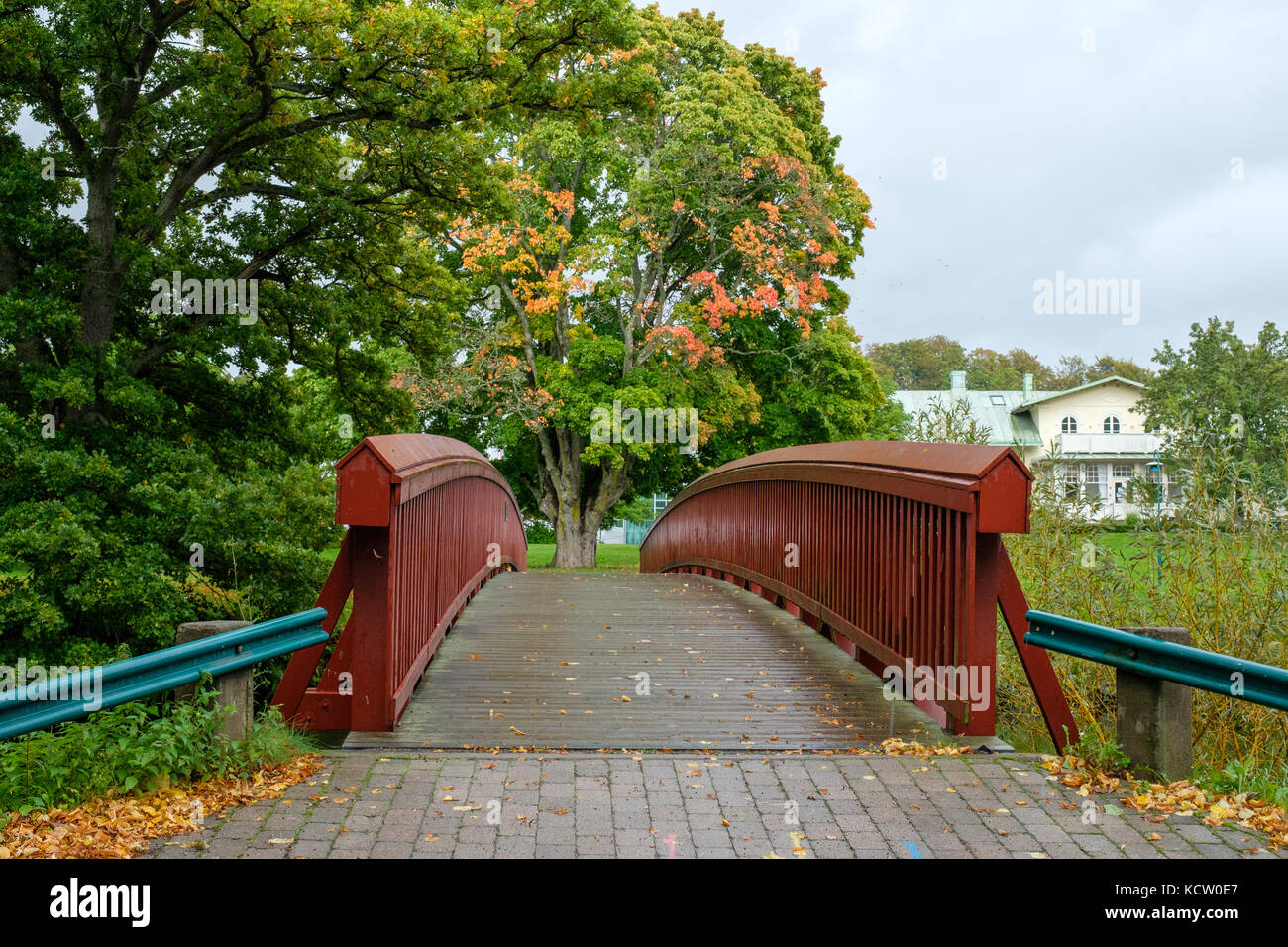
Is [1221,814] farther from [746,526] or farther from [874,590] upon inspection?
[746,526]

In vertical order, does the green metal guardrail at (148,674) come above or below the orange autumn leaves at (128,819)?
above

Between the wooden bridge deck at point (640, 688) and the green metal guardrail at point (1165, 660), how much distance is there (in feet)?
2.57

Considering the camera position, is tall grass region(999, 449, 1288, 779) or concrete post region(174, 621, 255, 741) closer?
concrete post region(174, 621, 255, 741)

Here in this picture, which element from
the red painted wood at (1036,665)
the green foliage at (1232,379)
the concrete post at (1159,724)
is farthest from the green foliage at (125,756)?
the green foliage at (1232,379)
